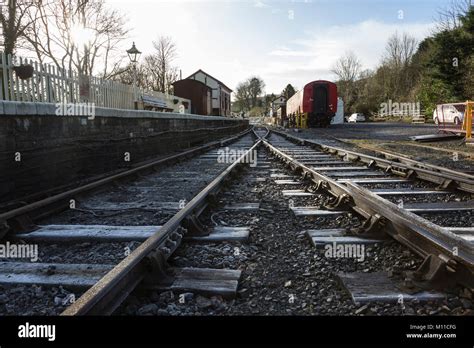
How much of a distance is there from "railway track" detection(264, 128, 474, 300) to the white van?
25.8 feet

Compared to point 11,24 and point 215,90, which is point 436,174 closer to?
point 11,24

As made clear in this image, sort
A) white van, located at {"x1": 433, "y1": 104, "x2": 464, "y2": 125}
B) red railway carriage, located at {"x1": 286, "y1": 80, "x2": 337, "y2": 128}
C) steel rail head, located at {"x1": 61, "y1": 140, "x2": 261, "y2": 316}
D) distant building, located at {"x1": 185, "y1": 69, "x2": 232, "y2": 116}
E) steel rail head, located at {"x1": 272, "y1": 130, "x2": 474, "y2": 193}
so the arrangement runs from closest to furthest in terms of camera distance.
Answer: steel rail head, located at {"x1": 61, "y1": 140, "x2": 261, "y2": 316}
steel rail head, located at {"x1": 272, "y1": 130, "x2": 474, "y2": 193}
white van, located at {"x1": 433, "y1": 104, "x2": 464, "y2": 125}
red railway carriage, located at {"x1": 286, "y1": 80, "x2": 337, "y2": 128}
distant building, located at {"x1": 185, "y1": 69, "x2": 232, "y2": 116}

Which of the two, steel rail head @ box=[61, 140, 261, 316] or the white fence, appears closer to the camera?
steel rail head @ box=[61, 140, 261, 316]

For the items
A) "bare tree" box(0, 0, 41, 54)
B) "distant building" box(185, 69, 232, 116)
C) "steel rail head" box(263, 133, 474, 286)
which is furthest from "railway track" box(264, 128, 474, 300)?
"distant building" box(185, 69, 232, 116)

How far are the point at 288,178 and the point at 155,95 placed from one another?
34.0ft

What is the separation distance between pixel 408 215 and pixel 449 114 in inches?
507

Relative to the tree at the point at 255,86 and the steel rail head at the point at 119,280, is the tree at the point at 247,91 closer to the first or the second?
the tree at the point at 255,86

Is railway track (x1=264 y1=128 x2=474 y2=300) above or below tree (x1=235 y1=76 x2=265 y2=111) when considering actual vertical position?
below

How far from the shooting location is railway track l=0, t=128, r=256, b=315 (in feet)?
6.86

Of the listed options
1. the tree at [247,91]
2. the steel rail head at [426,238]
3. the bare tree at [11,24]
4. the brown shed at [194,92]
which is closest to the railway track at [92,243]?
the steel rail head at [426,238]

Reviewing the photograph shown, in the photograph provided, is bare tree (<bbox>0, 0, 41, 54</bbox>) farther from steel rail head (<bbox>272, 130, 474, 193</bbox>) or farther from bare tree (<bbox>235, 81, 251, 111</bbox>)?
bare tree (<bbox>235, 81, 251, 111</bbox>)
